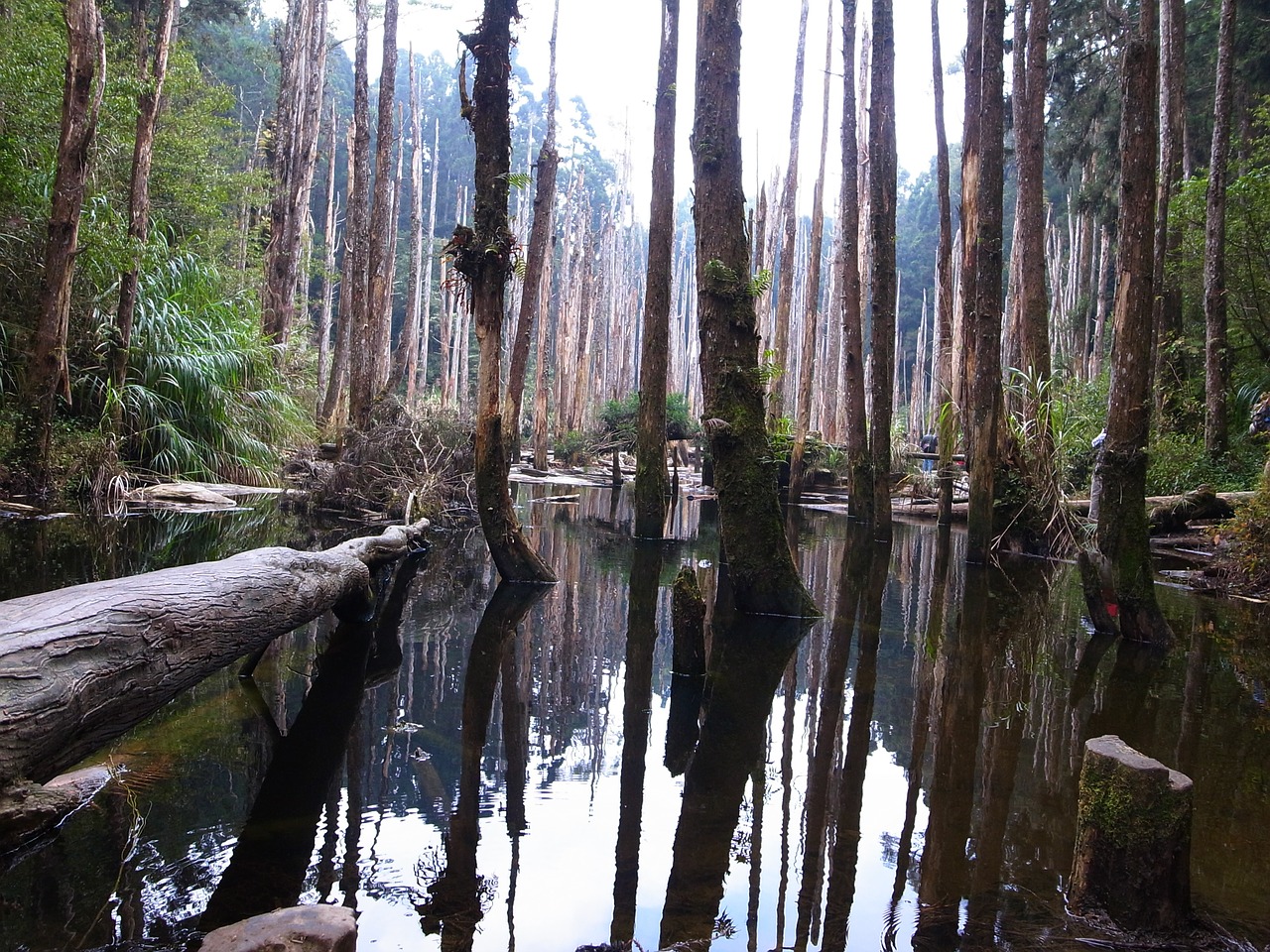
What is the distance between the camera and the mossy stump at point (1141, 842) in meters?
2.20

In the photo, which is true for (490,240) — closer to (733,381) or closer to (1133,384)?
(733,381)

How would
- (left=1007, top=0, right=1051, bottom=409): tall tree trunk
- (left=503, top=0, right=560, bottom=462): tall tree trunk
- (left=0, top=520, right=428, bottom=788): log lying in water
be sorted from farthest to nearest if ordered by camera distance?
(left=503, top=0, right=560, bottom=462): tall tree trunk → (left=1007, top=0, right=1051, bottom=409): tall tree trunk → (left=0, top=520, right=428, bottom=788): log lying in water

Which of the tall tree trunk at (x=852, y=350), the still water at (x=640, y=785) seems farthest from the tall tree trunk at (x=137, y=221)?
the tall tree trunk at (x=852, y=350)

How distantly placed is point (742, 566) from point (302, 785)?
3877 millimetres

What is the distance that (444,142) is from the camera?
55062 millimetres

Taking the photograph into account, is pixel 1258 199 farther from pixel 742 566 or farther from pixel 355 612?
pixel 355 612

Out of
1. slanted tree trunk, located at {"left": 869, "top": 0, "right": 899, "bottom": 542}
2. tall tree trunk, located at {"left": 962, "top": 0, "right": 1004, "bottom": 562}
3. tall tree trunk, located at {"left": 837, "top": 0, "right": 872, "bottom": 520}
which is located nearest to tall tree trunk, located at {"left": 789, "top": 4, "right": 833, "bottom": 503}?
tall tree trunk, located at {"left": 837, "top": 0, "right": 872, "bottom": 520}

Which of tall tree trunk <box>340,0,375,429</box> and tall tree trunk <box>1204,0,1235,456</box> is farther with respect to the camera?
tall tree trunk <box>340,0,375,429</box>

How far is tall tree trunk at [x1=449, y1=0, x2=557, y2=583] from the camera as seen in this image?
686 centimetres

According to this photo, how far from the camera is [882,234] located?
11180 mm

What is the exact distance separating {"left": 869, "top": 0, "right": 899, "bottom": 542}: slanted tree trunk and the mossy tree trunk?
16.3 ft

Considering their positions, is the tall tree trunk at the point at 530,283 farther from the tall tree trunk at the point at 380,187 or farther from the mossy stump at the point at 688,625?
the mossy stump at the point at 688,625

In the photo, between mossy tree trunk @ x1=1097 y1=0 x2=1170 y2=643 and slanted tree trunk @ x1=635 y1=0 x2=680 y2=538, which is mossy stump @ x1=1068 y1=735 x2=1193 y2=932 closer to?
mossy tree trunk @ x1=1097 y1=0 x2=1170 y2=643

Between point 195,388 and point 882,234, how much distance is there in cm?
965
